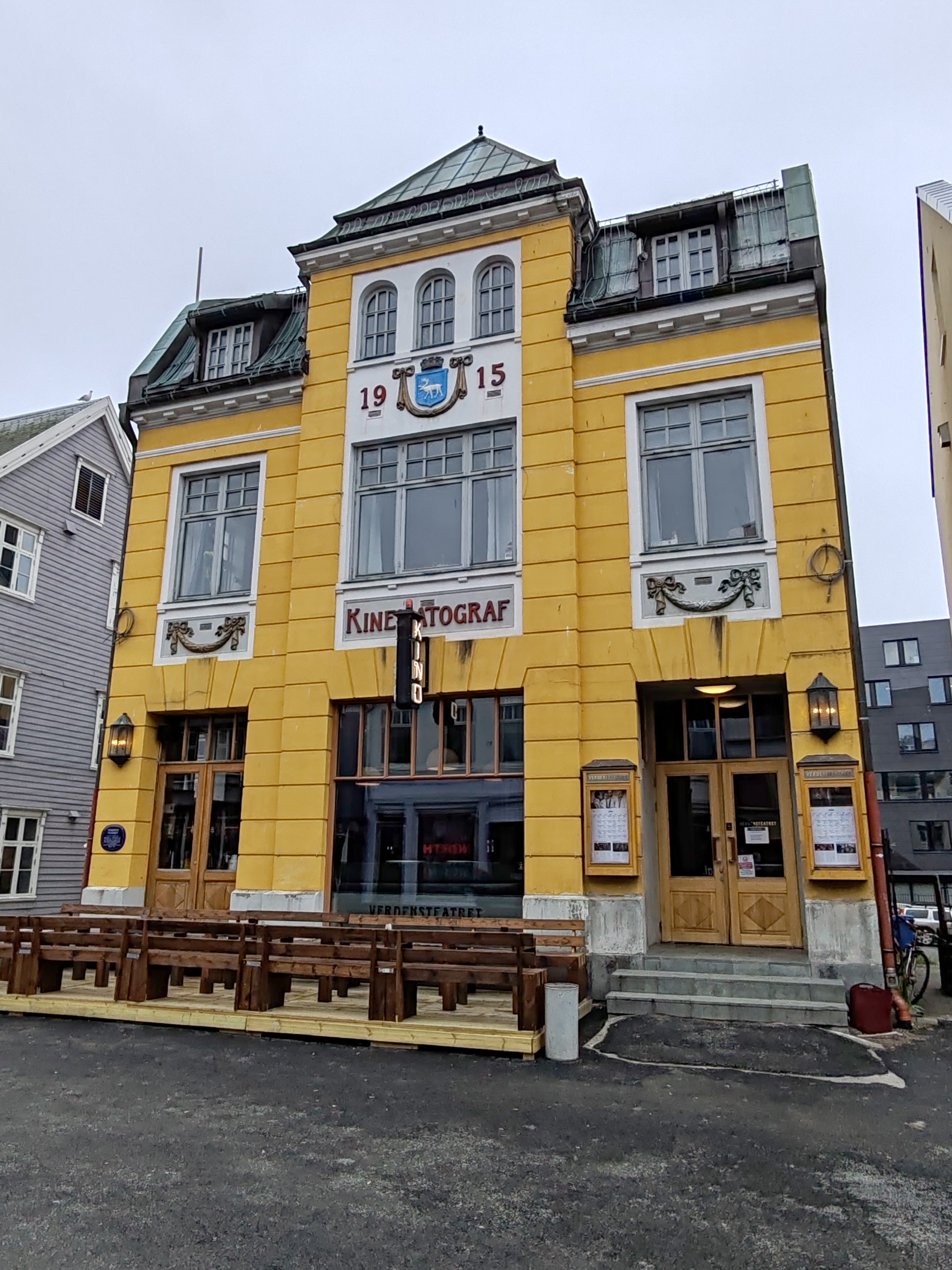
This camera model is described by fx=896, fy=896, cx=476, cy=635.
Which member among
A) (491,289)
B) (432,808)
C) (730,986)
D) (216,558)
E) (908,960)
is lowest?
(730,986)

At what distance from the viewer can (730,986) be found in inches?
382

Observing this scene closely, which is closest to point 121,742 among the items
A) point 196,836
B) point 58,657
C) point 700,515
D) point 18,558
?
point 196,836

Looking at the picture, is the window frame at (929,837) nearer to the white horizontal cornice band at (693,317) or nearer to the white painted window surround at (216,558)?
the white horizontal cornice band at (693,317)

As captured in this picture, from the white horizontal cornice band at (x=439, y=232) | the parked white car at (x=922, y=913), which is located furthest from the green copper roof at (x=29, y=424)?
the parked white car at (x=922, y=913)

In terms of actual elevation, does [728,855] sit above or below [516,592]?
below

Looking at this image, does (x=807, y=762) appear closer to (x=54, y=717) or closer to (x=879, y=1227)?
(x=879, y=1227)

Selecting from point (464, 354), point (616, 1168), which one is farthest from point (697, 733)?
point (616, 1168)

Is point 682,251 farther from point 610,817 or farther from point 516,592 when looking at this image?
point 610,817

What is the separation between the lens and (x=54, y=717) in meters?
20.7

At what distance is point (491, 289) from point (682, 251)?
2884mm

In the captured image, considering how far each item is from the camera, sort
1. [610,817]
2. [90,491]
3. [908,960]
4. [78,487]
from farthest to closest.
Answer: [90,491], [78,487], [610,817], [908,960]

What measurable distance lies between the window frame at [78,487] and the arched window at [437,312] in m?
12.1

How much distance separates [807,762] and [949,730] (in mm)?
37162

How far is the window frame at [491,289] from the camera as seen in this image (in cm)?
1339
